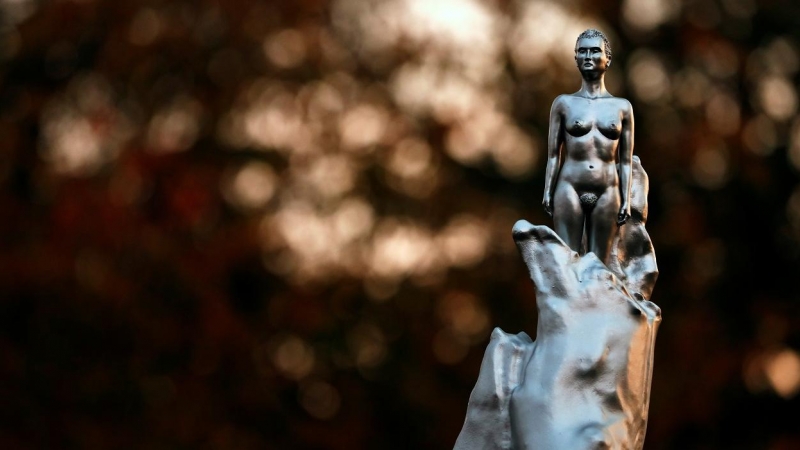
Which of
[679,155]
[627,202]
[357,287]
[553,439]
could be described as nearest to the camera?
[553,439]

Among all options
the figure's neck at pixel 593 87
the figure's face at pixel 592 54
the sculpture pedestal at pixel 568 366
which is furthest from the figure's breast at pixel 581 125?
the sculpture pedestal at pixel 568 366

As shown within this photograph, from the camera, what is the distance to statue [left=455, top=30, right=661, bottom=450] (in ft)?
26.4

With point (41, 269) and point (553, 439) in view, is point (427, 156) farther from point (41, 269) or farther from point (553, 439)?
point (553, 439)

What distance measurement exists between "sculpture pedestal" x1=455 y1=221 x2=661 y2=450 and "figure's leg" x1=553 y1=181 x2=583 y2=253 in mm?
231

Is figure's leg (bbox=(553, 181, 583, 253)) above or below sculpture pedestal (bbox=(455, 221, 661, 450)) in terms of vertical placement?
above

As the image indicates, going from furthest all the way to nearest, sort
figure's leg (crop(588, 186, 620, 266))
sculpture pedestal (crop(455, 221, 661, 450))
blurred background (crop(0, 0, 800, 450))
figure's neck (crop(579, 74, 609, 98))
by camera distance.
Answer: blurred background (crop(0, 0, 800, 450)) < figure's neck (crop(579, 74, 609, 98)) < figure's leg (crop(588, 186, 620, 266)) < sculpture pedestal (crop(455, 221, 661, 450))

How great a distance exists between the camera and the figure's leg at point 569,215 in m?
8.51

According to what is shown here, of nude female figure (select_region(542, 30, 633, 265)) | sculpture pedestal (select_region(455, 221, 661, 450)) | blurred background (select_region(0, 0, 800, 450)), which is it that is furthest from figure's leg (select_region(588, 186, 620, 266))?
blurred background (select_region(0, 0, 800, 450))

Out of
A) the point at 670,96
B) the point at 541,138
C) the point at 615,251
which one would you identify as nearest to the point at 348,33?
the point at 541,138

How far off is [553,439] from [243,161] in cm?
1046

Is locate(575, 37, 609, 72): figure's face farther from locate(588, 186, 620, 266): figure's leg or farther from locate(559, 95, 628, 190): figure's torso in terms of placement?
locate(588, 186, 620, 266): figure's leg

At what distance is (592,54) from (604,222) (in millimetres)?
867

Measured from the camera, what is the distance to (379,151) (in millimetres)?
18438

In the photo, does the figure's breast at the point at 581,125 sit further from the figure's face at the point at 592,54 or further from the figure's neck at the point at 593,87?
the figure's face at the point at 592,54
